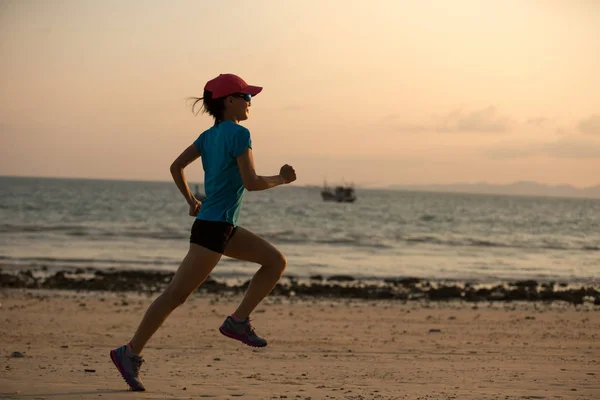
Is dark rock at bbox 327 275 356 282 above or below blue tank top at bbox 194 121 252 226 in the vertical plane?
below

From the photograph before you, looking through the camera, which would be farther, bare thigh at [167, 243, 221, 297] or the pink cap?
the pink cap

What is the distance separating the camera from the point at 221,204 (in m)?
4.80

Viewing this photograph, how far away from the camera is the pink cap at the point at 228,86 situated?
4895 millimetres

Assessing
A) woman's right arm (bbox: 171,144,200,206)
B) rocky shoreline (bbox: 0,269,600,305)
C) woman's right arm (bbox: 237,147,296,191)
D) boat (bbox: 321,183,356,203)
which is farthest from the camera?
boat (bbox: 321,183,356,203)

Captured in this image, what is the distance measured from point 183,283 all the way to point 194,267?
0.51 feet

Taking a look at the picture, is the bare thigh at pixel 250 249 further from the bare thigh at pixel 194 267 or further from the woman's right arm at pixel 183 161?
the woman's right arm at pixel 183 161

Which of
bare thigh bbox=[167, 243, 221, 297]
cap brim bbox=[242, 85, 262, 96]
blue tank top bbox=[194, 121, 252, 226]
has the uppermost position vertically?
cap brim bbox=[242, 85, 262, 96]

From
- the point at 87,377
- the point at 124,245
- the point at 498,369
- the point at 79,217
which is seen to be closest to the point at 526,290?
the point at 498,369

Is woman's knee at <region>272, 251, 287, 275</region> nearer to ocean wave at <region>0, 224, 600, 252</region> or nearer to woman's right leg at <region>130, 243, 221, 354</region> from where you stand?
woman's right leg at <region>130, 243, 221, 354</region>

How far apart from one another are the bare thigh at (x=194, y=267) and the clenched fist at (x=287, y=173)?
0.67m

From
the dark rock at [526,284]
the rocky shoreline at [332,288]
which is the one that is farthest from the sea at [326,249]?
the rocky shoreline at [332,288]

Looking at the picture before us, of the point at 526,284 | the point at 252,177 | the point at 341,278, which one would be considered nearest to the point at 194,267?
the point at 252,177

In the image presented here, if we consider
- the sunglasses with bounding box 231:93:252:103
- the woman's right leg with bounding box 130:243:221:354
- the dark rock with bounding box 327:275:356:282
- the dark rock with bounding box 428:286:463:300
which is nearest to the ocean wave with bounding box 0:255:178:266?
the dark rock with bounding box 327:275:356:282

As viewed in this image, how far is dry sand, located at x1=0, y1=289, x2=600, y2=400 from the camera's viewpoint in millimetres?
6078
